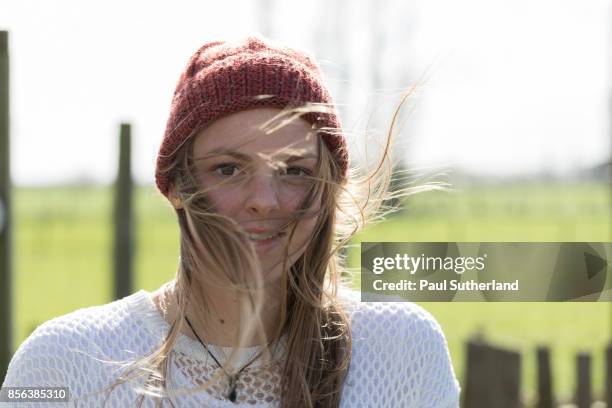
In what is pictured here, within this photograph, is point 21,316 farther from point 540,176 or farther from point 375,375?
point 540,176

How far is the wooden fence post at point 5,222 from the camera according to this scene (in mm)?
2973

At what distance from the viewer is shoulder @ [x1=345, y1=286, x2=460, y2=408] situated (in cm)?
217

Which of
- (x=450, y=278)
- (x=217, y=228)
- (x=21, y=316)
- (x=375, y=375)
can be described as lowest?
(x=21, y=316)

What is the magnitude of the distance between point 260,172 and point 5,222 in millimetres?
1497

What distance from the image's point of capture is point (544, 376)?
13.1 ft

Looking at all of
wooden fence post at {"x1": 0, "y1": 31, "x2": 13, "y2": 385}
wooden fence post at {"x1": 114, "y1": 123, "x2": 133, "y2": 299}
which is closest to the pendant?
wooden fence post at {"x1": 0, "y1": 31, "x2": 13, "y2": 385}

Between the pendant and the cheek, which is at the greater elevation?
the cheek

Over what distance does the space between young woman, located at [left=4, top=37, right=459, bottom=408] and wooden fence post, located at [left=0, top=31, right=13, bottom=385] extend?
1.06 metres

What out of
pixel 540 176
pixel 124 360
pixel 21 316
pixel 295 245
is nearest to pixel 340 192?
pixel 295 245

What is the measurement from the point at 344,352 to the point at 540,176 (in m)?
41.8

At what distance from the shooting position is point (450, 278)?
268 cm

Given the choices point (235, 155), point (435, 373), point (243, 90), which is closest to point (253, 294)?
point (235, 155)

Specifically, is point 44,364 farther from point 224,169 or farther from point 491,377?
point 491,377

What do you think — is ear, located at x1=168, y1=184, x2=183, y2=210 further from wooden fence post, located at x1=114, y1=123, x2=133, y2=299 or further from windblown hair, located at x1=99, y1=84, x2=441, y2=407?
wooden fence post, located at x1=114, y1=123, x2=133, y2=299
